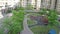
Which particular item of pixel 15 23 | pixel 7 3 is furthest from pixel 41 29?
pixel 7 3

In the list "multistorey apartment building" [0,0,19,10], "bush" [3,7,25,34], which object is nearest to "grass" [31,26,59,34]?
"bush" [3,7,25,34]

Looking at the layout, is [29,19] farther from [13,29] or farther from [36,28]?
[13,29]

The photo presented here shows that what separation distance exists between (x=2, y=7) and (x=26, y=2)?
38 cm

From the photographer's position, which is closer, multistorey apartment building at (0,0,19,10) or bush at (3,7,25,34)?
bush at (3,7,25,34)

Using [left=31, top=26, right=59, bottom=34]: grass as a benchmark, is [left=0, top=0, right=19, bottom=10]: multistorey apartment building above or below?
above

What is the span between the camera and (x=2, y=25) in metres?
1.23

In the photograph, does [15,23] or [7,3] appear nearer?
[15,23]

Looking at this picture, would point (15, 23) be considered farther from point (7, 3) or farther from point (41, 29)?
point (7, 3)

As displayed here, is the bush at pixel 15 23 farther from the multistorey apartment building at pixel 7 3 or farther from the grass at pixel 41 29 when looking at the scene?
the multistorey apartment building at pixel 7 3

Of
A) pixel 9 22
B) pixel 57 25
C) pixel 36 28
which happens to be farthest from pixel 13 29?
pixel 57 25

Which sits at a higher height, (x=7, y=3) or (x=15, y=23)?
(x=7, y=3)

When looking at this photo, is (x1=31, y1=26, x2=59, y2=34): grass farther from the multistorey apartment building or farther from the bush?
the multistorey apartment building

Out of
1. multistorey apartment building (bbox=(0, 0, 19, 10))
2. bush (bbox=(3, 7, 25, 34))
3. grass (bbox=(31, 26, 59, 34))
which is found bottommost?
grass (bbox=(31, 26, 59, 34))

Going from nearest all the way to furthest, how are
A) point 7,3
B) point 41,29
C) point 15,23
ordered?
point 15,23 → point 41,29 → point 7,3
